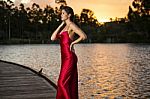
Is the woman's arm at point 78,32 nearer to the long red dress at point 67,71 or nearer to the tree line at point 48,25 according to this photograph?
the long red dress at point 67,71

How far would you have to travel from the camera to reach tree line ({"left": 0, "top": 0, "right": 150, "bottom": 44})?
340 feet

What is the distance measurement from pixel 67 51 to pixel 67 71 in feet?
1.31

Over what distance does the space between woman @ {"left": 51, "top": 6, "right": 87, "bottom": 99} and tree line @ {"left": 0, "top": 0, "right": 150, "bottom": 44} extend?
95.3 m

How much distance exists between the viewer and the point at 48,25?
119625mm

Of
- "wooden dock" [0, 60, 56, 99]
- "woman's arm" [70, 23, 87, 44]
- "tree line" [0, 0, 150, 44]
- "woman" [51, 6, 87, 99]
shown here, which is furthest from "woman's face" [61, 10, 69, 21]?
"tree line" [0, 0, 150, 44]

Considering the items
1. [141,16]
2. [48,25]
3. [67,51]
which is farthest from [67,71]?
[48,25]

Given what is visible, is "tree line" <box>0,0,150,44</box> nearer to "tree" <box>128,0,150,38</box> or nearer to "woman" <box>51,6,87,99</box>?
"tree" <box>128,0,150,38</box>

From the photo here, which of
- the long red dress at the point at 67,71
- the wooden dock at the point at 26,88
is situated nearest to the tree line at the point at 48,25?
the wooden dock at the point at 26,88

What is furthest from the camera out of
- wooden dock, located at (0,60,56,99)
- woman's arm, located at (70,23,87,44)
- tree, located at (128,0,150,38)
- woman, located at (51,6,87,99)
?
tree, located at (128,0,150,38)

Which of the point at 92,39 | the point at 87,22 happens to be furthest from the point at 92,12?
the point at 92,39

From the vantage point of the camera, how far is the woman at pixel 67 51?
22.5 feet

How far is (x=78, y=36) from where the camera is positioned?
269 inches

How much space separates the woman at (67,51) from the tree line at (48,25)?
95.3 m

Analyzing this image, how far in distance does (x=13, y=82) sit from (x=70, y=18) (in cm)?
699
